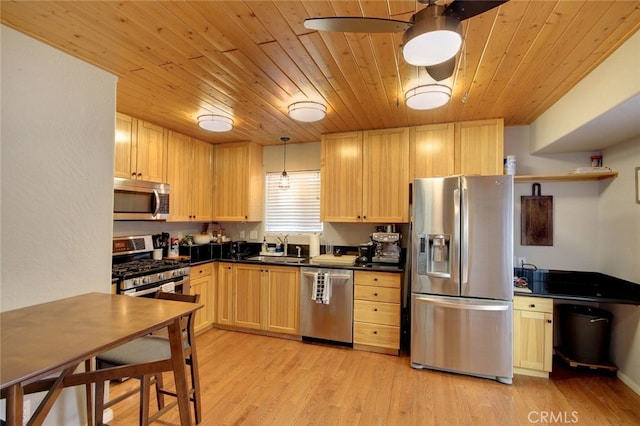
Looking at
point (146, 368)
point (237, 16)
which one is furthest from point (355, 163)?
point (146, 368)

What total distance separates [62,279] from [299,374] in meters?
1.98

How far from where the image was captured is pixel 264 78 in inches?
91.7

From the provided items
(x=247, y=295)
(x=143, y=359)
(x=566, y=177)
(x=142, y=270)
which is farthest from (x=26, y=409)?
(x=566, y=177)

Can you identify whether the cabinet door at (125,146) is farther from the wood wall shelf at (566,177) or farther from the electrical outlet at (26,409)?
the wood wall shelf at (566,177)

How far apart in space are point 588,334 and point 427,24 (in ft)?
10.3

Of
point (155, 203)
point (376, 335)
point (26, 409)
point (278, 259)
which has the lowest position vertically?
point (376, 335)

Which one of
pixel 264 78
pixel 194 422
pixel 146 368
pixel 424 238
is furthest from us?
pixel 424 238

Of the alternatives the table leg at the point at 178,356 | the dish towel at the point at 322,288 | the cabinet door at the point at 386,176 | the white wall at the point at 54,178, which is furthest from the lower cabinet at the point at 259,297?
the table leg at the point at 178,356

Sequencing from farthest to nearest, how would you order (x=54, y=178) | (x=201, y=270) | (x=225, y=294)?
(x=225, y=294)
(x=201, y=270)
(x=54, y=178)

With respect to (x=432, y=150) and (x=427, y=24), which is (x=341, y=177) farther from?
(x=427, y=24)

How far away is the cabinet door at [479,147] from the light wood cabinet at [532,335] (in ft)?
4.25

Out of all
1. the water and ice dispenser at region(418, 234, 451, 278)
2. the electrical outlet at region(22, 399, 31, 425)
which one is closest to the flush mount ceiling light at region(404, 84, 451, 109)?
the water and ice dispenser at region(418, 234, 451, 278)

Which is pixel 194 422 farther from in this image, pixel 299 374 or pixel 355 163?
pixel 355 163

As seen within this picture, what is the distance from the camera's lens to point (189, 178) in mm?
3916
